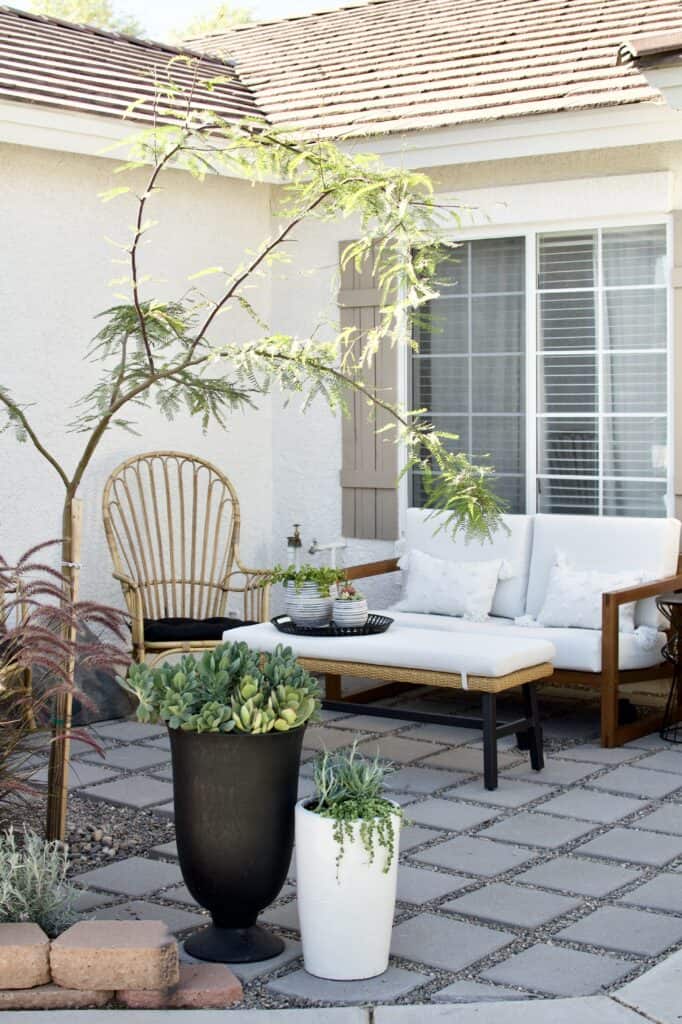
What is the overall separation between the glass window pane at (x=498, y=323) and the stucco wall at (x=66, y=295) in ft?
4.66

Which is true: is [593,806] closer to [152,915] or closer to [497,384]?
[152,915]

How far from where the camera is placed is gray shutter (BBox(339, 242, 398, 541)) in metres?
7.48

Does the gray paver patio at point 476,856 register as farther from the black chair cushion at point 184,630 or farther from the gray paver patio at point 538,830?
the black chair cushion at point 184,630

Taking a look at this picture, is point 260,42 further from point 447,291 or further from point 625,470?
point 625,470

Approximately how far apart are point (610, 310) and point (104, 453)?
8.71ft

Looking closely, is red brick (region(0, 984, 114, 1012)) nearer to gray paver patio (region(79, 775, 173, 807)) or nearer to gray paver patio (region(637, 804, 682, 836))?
gray paver patio (region(79, 775, 173, 807))

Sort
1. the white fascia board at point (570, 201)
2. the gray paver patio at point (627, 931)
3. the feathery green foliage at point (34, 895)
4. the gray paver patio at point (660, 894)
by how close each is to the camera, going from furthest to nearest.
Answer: the white fascia board at point (570, 201) → the gray paver patio at point (660, 894) → the gray paver patio at point (627, 931) → the feathery green foliage at point (34, 895)

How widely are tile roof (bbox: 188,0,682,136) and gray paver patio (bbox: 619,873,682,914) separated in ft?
11.0

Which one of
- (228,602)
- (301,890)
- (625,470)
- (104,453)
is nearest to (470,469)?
(301,890)

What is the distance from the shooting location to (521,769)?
5.65m

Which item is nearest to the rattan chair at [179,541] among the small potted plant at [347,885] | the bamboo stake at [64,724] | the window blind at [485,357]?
the window blind at [485,357]

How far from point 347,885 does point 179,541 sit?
4.18 metres

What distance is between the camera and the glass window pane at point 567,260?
275 inches

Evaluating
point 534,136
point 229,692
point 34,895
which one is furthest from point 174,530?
point 34,895
